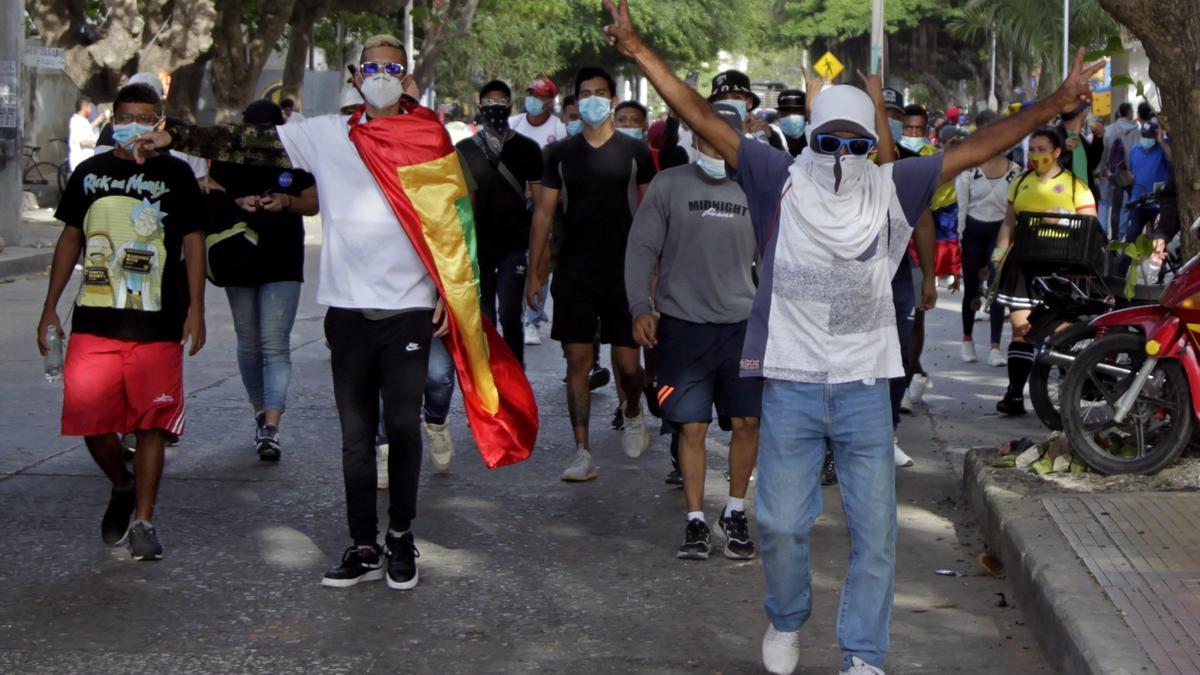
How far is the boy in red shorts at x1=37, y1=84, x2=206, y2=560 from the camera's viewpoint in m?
6.37

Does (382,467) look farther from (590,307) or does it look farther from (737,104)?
(737,104)

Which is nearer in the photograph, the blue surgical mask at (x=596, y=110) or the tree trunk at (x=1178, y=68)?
the tree trunk at (x=1178, y=68)

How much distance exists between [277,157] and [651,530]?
7.55ft

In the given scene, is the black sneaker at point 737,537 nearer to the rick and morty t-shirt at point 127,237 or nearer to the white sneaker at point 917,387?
the rick and morty t-shirt at point 127,237

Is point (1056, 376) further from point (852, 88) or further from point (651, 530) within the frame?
point (852, 88)

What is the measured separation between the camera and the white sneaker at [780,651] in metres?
5.18

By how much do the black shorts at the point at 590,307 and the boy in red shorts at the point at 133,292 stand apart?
2140 mm

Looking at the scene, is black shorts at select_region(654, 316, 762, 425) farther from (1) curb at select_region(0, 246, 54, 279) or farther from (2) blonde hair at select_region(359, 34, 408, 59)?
(1) curb at select_region(0, 246, 54, 279)

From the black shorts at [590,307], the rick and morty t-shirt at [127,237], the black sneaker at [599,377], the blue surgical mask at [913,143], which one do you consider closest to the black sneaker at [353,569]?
the rick and morty t-shirt at [127,237]

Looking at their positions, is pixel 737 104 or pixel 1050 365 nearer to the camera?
→ pixel 737 104

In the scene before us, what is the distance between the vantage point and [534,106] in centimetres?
1269

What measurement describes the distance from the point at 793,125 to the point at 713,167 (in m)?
3.52

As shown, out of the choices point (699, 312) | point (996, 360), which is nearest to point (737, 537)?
point (699, 312)

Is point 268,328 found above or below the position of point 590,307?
below
